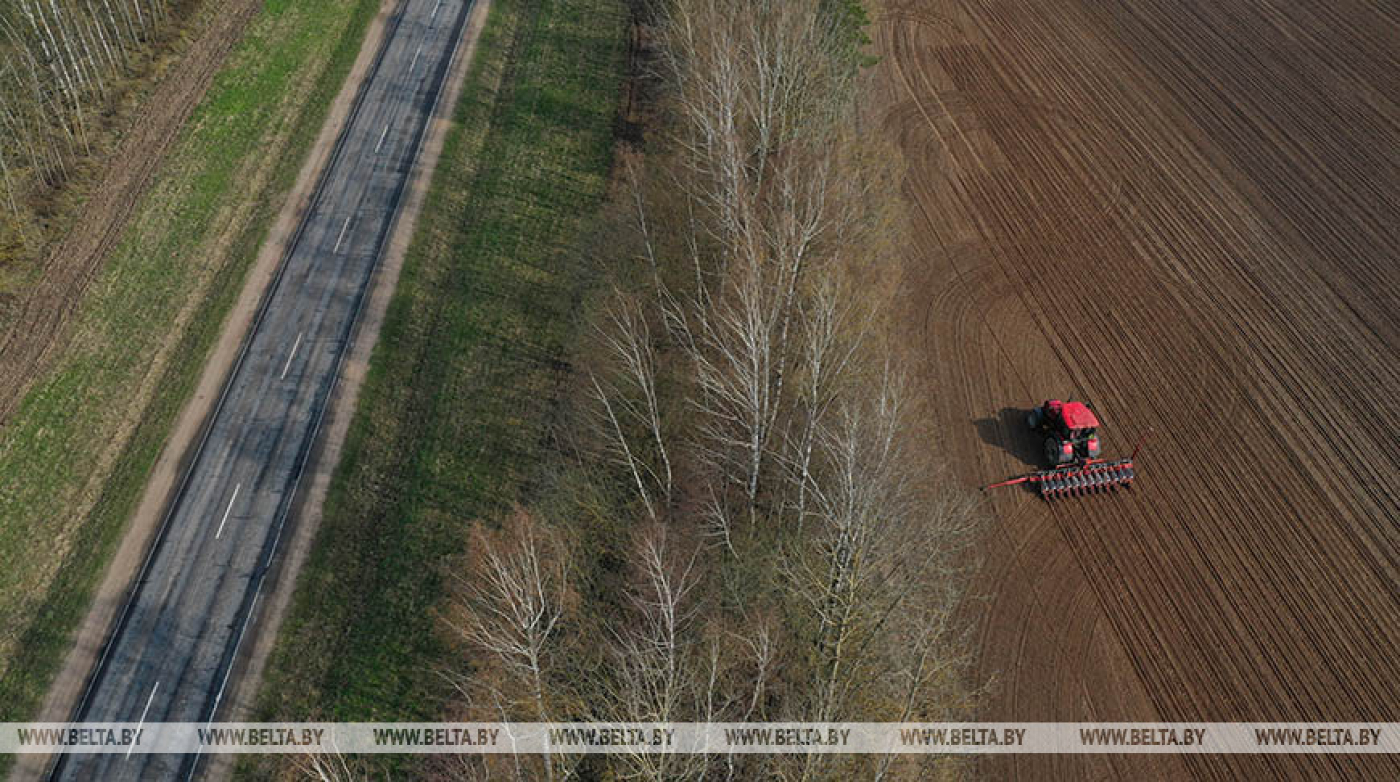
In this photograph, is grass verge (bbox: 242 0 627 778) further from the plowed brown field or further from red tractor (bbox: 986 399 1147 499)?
red tractor (bbox: 986 399 1147 499)

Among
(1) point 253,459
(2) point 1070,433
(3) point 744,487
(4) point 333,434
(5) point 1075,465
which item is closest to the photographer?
(3) point 744,487

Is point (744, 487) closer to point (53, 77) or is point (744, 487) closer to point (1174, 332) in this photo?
point (1174, 332)

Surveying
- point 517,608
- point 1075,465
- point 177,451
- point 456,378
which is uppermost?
point 517,608

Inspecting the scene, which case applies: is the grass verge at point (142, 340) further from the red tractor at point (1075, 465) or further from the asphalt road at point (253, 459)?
the red tractor at point (1075, 465)

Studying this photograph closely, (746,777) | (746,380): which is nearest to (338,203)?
(746,380)

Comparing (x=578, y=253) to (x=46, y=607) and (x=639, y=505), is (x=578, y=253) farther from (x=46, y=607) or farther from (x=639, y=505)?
(x=46, y=607)

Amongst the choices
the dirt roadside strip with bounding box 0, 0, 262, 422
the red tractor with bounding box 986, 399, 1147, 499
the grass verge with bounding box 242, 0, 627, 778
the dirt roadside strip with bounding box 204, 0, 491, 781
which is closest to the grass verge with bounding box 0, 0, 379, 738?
the dirt roadside strip with bounding box 0, 0, 262, 422

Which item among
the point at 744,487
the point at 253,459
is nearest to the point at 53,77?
the point at 253,459
